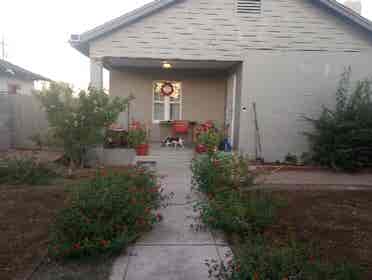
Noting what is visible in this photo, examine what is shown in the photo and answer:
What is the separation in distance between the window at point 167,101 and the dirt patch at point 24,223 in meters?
6.10

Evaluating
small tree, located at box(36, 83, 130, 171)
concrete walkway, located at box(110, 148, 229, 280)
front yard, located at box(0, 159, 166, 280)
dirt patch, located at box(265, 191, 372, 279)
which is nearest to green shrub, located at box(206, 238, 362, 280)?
concrete walkway, located at box(110, 148, 229, 280)

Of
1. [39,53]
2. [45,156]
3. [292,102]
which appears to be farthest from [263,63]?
[39,53]

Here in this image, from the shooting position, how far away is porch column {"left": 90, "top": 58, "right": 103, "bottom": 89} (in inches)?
344

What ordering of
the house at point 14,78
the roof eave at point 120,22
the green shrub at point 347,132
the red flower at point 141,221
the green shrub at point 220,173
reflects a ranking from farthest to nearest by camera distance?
the house at point 14,78, the roof eave at point 120,22, the green shrub at point 347,132, the green shrub at point 220,173, the red flower at point 141,221

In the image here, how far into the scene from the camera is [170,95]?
11938mm

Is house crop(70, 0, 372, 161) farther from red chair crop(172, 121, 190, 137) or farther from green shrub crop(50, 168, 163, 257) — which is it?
green shrub crop(50, 168, 163, 257)

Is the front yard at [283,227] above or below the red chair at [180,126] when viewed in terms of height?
below

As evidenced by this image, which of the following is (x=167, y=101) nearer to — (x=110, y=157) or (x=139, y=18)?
(x=139, y=18)

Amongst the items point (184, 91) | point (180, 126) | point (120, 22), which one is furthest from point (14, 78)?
point (120, 22)

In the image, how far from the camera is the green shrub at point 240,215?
4.21 meters

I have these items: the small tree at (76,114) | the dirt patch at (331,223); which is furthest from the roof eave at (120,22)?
the dirt patch at (331,223)

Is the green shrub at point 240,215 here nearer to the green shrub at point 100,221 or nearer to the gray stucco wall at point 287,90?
the green shrub at point 100,221

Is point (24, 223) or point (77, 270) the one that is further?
point (24, 223)

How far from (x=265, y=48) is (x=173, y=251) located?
6840 mm
